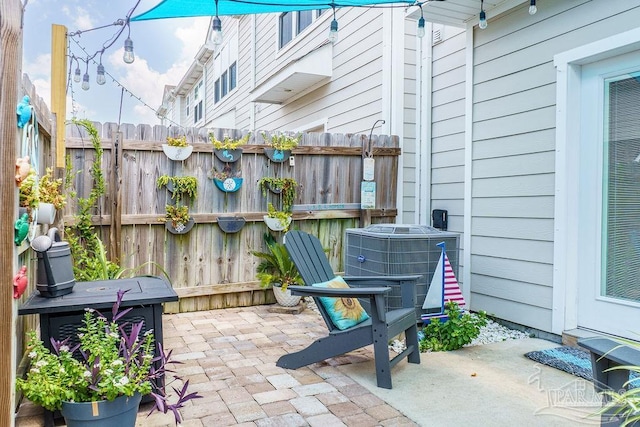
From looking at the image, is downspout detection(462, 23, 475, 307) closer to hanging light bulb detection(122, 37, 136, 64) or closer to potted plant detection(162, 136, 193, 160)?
potted plant detection(162, 136, 193, 160)

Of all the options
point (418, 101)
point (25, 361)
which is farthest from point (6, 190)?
point (418, 101)

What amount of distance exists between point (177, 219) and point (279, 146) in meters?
1.23

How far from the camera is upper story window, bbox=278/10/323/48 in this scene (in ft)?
22.2

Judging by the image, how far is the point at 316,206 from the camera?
4.93 m

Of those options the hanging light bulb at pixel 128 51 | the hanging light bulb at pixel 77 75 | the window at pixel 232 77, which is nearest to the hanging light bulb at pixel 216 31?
the hanging light bulb at pixel 128 51

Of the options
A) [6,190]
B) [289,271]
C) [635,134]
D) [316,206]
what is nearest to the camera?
[6,190]

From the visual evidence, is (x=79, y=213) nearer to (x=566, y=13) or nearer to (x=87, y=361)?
(x=87, y=361)

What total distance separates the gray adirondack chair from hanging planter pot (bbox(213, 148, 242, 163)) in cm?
133

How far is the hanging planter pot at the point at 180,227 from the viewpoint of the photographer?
4.31 metres

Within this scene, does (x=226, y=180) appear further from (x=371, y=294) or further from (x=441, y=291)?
(x=371, y=294)

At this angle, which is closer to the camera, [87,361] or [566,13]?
[87,361]

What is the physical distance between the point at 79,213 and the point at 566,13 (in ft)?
13.5

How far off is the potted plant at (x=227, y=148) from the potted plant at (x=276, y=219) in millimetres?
601

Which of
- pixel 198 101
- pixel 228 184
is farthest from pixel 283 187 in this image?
pixel 198 101
